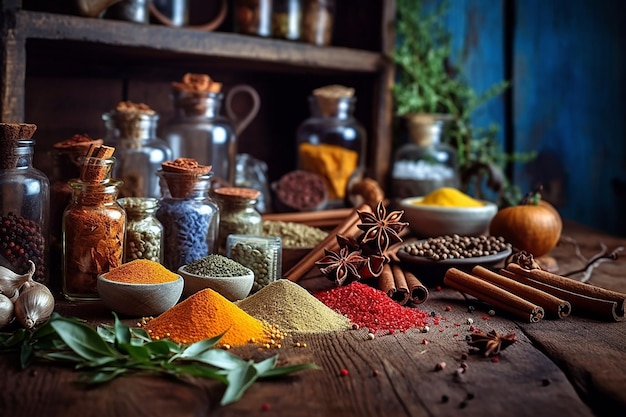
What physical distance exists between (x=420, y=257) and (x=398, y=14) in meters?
1.25

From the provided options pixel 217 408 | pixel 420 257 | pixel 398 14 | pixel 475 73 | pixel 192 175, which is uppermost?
pixel 398 14

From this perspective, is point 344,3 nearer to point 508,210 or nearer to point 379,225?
point 508,210

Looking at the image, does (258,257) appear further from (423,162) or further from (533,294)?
(423,162)

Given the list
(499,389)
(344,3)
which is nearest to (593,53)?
(344,3)

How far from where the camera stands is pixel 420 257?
5.33 feet

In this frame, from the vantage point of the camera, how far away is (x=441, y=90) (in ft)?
8.63

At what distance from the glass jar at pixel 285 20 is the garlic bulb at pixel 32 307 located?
1.19 meters

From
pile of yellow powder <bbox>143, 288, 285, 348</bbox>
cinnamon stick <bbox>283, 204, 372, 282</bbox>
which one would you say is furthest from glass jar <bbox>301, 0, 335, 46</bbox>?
pile of yellow powder <bbox>143, 288, 285, 348</bbox>

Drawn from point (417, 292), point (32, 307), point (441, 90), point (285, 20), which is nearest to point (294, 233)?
point (417, 292)

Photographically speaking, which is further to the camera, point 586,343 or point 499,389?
point 586,343

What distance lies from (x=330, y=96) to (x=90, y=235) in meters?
1.13

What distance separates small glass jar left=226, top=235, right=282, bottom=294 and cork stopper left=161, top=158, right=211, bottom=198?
0.15 m

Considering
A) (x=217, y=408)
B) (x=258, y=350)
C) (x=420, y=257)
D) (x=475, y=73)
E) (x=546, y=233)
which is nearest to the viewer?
(x=217, y=408)

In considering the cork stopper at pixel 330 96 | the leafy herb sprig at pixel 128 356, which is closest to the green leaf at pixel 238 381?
the leafy herb sprig at pixel 128 356
